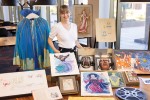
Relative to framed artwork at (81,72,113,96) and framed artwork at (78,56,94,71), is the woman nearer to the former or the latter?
framed artwork at (78,56,94,71)

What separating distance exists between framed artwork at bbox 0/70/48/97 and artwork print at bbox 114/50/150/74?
29.0 inches

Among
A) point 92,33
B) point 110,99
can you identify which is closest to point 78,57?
point 110,99

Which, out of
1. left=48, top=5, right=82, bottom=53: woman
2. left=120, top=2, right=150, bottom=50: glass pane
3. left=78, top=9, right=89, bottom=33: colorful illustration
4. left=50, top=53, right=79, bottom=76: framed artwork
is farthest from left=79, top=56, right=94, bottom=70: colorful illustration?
left=78, top=9, right=89, bottom=33: colorful illustration

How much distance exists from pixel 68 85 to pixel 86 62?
405 mm

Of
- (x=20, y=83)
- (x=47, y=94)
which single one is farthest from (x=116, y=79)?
(x=20, y=83)

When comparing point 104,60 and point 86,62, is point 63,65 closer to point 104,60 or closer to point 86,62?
point 86,62

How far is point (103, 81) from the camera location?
155 cm

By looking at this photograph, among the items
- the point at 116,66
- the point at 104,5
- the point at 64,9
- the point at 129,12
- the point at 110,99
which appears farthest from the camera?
the point at 104,5

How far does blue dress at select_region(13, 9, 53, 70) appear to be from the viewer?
3.25m

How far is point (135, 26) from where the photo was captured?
4.12 meters

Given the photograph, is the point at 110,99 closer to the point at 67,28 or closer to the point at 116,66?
the point at 116,66

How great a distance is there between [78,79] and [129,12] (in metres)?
2.76

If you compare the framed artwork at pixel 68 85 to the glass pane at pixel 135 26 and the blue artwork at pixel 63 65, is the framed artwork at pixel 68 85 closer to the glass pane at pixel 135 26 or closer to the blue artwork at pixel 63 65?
the blue artwork at pixel 63 65

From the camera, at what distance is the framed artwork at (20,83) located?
143 centimetres
